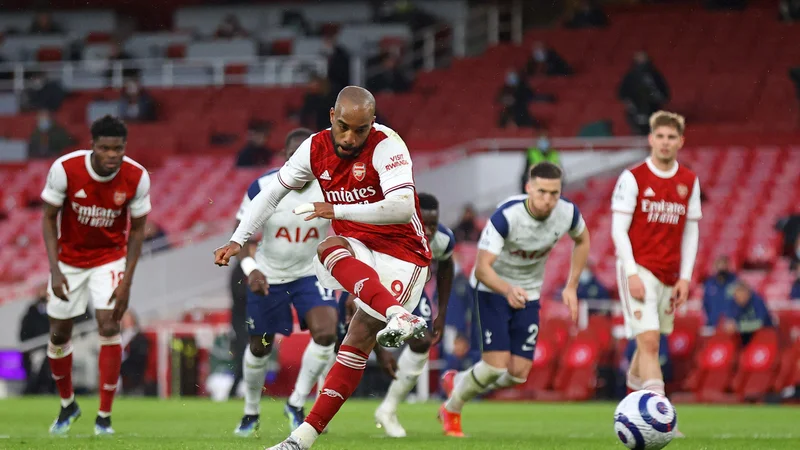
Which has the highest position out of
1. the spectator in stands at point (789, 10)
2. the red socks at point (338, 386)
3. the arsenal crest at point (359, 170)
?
the spectator in stands at point (789, 10)

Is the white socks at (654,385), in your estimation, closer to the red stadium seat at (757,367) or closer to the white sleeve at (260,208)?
the white sleeve at (260,208)

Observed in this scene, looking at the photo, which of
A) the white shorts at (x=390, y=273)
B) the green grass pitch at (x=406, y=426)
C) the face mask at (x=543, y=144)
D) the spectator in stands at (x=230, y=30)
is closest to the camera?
the white shorts at (x=390, y=273)

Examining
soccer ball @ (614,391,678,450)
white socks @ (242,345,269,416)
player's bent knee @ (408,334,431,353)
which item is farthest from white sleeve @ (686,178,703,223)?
white socks @ (242,345,269,416)

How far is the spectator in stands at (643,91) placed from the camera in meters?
25.0

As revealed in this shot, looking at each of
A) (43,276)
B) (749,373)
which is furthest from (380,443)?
(43,276)

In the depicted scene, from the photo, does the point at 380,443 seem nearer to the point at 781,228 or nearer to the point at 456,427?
the point at 456,427

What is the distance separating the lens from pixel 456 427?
11508mm

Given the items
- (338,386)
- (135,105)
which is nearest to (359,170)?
(338,386)

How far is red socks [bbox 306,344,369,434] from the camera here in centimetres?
787

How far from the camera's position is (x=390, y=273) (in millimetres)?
8297

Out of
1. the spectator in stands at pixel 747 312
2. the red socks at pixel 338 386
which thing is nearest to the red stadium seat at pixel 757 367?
the spectator in stands at pixel 747 312

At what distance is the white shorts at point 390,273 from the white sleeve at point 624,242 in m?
3.22

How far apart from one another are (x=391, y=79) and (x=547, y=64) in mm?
3378

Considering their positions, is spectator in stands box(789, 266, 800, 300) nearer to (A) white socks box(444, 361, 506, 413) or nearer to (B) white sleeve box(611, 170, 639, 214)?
(B) white sleeve box(611, 170, 639, 214)
